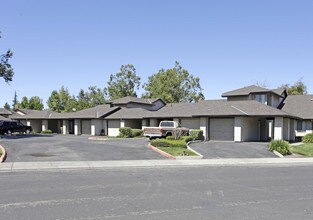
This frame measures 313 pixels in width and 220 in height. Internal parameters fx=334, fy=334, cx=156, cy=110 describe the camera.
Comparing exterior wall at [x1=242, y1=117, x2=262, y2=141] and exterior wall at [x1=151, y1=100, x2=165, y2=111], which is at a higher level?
exterior wall at [x1=151, y1=100, x2=165, y2=111]

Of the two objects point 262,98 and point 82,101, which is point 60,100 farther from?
point 262,98

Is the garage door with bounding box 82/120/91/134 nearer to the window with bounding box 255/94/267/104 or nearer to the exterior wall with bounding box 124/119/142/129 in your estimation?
the exterior wall with bounding box 124/119/142/129

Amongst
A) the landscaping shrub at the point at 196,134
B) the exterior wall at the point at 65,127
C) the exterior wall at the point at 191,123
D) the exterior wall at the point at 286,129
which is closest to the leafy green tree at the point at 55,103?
the exterior wall at the point at 65,127

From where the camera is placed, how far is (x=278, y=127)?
108 feet

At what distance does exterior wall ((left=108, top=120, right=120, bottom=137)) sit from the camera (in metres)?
47.7

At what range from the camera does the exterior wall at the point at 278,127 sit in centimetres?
3281

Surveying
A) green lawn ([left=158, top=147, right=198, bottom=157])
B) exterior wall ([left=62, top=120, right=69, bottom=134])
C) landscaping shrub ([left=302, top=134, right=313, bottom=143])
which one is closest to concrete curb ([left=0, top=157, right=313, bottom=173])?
green lawn ([left=158, top=147, right=198, bottom=157])

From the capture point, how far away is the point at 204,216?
25.0 feet

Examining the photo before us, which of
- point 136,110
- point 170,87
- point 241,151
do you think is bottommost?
point 241,151

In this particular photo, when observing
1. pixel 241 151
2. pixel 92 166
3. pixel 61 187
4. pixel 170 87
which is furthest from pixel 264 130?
pixel 170 87

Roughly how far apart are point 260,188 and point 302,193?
133 cm

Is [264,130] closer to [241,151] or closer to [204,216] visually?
[241,151]

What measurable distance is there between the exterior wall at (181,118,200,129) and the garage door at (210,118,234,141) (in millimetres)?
2084

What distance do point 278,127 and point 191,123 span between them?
960 centimetres
